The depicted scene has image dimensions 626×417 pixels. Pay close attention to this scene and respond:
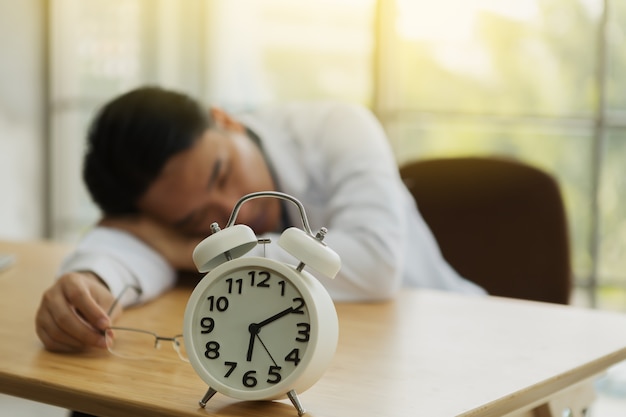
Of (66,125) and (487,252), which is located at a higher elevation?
(487,252)

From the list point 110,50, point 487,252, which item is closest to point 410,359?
point 487,252

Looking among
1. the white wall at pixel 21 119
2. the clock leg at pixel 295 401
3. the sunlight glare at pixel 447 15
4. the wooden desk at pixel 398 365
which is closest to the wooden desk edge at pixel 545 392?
the wooden desk at pixel 398 365

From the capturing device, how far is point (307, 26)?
4.22 m

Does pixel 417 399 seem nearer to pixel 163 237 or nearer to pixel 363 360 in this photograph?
pixel 363 360

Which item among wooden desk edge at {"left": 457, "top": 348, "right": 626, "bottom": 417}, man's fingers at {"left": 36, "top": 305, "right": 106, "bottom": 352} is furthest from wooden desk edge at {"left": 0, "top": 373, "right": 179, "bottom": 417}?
wooden desk edge at {"left": 457, "top": 348, "right": 626, "bottom": 417}

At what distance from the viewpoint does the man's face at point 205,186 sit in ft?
5.05

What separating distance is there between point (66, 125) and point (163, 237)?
11.9 ft

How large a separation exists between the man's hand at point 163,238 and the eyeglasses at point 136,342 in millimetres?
385

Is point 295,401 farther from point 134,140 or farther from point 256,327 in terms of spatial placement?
point 134,140

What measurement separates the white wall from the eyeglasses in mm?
3722

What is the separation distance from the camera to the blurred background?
3482 millimetres

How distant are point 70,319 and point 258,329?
1.20 feet

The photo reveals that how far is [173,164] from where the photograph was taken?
5.06 feet

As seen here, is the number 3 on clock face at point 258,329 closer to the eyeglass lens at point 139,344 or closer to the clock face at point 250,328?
the clock face at point 250,328
